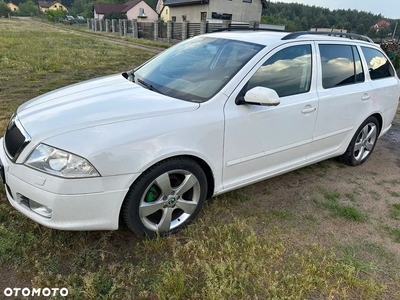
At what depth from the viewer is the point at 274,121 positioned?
2930 millimetres

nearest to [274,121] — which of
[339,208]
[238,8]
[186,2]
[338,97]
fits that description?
[338,97]

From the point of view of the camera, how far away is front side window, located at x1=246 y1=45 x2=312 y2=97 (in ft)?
9.45

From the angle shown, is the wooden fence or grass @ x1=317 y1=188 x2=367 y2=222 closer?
grass @ x1=317 y1=188 x2=367 y2=222

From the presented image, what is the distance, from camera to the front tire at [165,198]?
232 cm

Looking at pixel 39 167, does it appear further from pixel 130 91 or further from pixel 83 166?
pixel 130 91

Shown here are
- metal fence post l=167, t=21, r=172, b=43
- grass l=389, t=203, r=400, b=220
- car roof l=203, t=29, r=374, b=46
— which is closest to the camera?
car roof l=203, t=29, r=374, b=46

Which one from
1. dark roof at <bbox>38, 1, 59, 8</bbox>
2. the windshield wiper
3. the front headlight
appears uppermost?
dark roof at <bbox>38, 1, 59, 8</bbox>

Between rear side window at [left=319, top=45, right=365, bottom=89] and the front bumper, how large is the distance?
244 cm

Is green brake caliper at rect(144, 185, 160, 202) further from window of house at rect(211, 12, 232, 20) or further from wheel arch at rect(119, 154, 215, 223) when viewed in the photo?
window of house at rect(211, 12, 232, 20)

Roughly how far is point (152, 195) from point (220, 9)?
1159 inches

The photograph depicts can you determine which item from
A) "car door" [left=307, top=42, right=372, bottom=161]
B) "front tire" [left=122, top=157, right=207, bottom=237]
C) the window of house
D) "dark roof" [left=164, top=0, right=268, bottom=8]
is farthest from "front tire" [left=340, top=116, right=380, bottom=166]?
"dark roof" [left=164, top=0, right=268, bottom=8]

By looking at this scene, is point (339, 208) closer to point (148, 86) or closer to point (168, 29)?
point (148, 86)

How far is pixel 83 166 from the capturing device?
207 centimetres

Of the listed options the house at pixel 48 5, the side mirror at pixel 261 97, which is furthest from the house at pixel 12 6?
the side mirror at pixel 261 97
